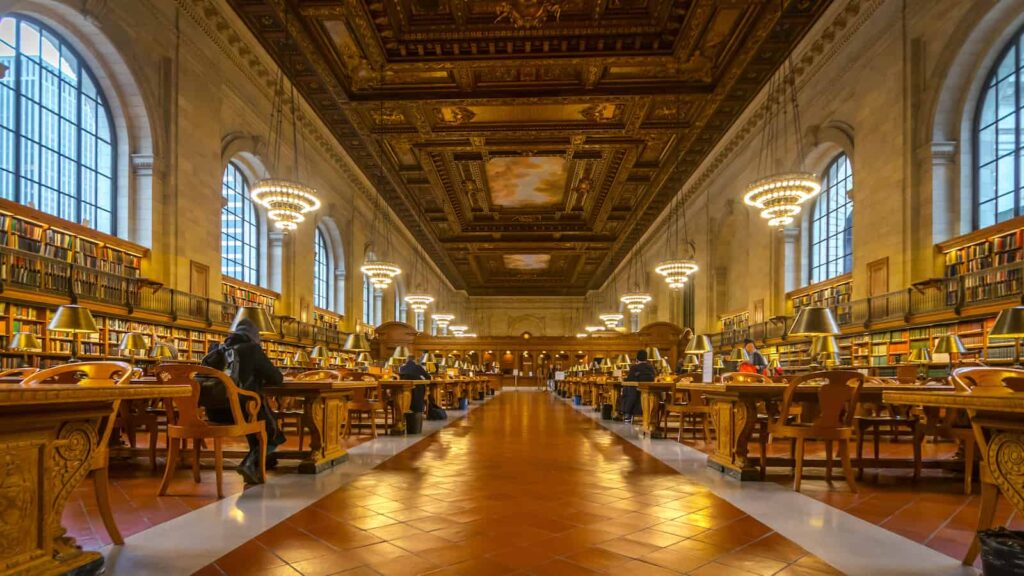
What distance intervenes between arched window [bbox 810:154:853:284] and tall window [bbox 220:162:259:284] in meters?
13.6

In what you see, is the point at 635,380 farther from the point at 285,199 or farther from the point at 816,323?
the point at 285,199

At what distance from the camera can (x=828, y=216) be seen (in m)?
14.4

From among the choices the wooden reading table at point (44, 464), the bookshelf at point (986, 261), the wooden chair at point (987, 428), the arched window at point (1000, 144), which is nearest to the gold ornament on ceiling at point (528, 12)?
the arched window at point (1000, 144)

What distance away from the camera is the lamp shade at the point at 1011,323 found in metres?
5.32

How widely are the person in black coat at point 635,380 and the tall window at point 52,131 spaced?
8807 mm

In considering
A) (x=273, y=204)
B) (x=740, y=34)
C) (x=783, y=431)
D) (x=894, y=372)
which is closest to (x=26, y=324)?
(x=273, y=204)

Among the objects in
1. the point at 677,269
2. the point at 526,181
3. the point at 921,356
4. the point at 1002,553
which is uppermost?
the point at 526,181

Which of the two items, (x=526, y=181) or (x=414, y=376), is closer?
(x=414, y=376)

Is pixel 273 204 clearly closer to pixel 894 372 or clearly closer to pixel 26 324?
pixel 26 324

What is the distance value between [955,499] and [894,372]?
745 cm

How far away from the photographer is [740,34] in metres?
10.5

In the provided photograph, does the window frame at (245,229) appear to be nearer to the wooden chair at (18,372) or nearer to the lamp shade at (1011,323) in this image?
the wooden chair at (18,372)

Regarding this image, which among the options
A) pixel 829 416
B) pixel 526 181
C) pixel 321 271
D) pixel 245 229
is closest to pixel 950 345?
pixel 829 416

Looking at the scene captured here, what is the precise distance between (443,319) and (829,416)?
27.5 meters
